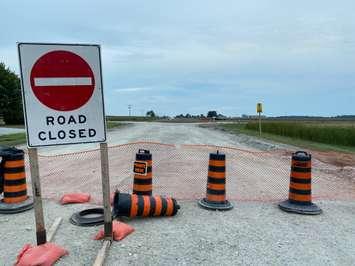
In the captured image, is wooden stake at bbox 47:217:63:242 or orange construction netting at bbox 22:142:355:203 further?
orange construction netting at bbox 22:142:355:203

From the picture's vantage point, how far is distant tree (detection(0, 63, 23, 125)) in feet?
182

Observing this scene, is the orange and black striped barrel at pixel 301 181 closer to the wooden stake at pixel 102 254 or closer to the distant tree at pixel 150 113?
the wooden stake at pixel 102 254

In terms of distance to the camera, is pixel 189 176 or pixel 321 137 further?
pixel 321 137

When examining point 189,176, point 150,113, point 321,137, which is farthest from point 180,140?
point 150,113

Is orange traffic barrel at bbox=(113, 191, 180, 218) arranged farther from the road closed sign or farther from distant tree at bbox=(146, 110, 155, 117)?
distant tree at bbox=(146, 110, 155, 117)

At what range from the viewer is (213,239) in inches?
217

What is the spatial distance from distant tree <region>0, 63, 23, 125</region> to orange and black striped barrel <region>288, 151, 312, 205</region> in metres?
53.6

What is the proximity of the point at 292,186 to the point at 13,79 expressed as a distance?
57.1 metres

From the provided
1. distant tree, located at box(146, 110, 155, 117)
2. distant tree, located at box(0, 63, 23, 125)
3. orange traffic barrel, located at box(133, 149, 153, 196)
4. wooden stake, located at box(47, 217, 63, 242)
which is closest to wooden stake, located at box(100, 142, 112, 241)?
wooden stake, located at box(47, 217, 63, 242)

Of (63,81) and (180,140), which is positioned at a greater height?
(63,81)

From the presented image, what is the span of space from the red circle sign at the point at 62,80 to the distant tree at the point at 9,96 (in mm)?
54270

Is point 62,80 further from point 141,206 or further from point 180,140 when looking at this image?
point 180,140

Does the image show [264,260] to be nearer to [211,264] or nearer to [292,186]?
[211,264]

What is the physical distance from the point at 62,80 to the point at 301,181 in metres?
4.72
